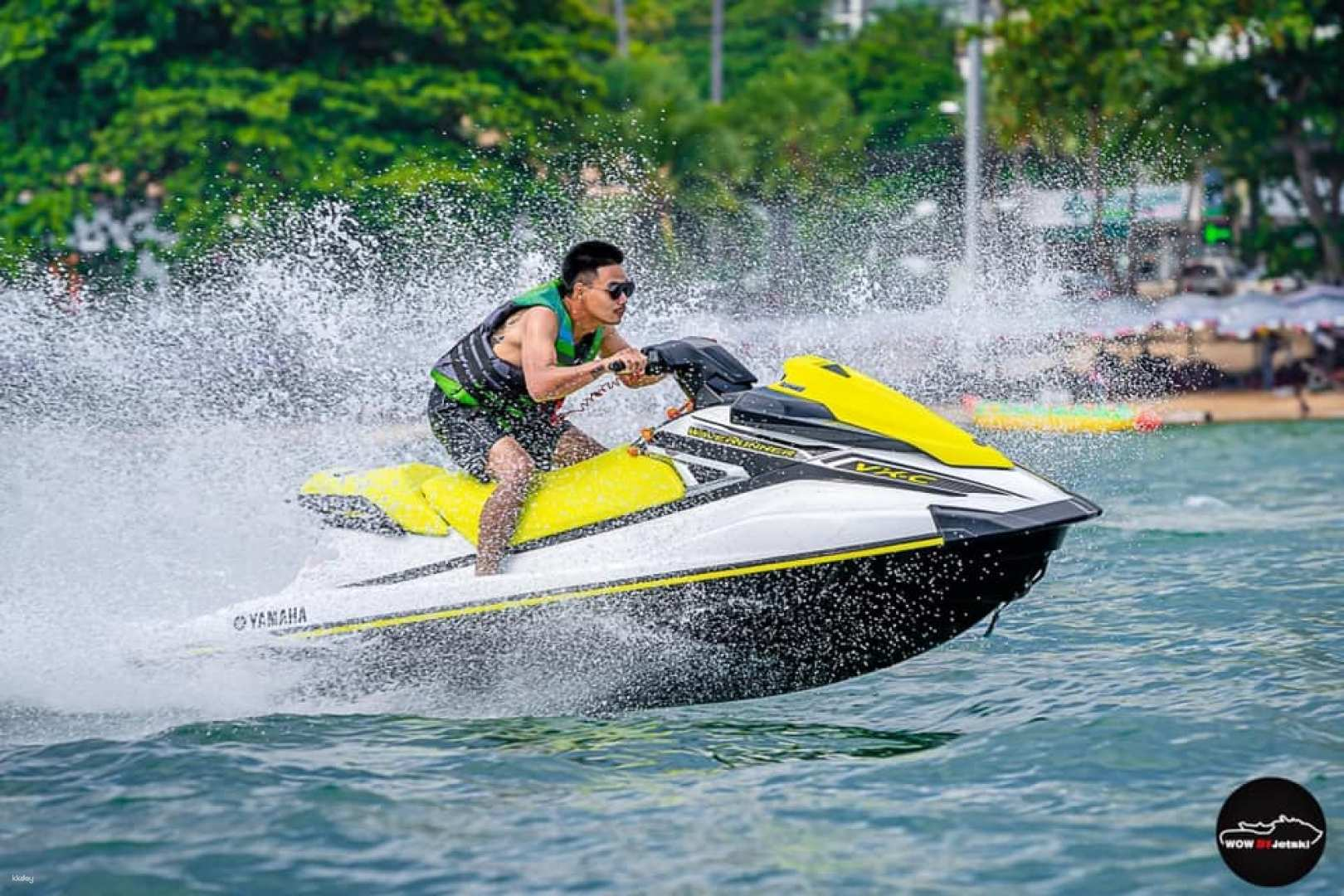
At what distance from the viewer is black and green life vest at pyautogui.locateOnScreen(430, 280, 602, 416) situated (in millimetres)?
6055

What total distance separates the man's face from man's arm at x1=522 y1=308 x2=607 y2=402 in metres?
0.14

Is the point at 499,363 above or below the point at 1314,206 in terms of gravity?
below

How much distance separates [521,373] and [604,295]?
0.39 m

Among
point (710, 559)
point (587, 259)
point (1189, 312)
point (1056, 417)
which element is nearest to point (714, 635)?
point (710, 559)

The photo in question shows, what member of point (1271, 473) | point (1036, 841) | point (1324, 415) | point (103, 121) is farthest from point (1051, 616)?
point (103, 121)

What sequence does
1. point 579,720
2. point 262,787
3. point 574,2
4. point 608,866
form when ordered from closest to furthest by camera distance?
point 608,866 → point 262,787 → point 579,720 → point 574,2

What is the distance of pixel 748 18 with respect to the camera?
183ft

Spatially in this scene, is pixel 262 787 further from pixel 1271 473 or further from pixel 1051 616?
pixel 1271 473

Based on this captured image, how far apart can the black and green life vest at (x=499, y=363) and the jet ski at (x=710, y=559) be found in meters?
0.28

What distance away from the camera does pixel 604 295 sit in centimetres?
602

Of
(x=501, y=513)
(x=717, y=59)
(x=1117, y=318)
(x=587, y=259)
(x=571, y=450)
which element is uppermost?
(x=717, y=59)

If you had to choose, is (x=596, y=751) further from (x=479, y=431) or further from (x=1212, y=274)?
(x=1212, y=274)

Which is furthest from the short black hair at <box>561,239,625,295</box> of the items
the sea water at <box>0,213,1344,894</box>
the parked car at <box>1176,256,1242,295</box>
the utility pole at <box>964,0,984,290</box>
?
the parked car at <box>1176,256,1242,295</box>

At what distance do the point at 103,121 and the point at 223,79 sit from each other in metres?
2.18
